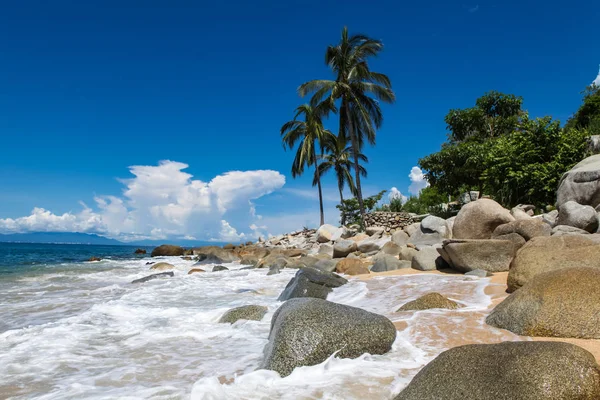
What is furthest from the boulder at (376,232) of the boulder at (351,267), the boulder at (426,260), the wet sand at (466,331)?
the wet sand at (466,331)

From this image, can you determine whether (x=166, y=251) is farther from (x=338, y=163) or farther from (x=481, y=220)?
(x=481, y=220)

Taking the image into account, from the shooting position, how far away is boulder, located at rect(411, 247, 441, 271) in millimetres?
9945

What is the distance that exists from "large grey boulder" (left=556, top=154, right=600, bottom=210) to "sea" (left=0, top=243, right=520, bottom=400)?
6989 mm

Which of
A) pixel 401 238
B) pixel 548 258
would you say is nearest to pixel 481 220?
pixel 401 238

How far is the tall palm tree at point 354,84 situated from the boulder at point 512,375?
20.8 m

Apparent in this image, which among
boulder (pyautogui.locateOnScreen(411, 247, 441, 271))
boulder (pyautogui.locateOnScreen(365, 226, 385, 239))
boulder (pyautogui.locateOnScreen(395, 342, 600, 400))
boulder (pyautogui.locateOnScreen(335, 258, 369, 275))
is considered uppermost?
boulder (pyautogui.locateOnScreen(365, 226, 385, 239))

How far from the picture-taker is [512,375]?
2.71 metres

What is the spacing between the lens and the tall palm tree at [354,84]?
2381cm

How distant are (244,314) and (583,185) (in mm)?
11852

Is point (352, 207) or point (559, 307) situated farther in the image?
point (352, 207)

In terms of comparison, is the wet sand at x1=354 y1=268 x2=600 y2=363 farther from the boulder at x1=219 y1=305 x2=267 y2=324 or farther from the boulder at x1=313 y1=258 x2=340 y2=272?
the boulder at x1=313 y1=258 x2=340 y2=272

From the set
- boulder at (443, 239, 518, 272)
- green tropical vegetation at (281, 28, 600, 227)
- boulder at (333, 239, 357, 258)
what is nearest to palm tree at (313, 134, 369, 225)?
green tropical vegetation at (281, 28, 600, 227)

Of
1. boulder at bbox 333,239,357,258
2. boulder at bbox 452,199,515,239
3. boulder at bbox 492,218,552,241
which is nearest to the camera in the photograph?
boulder at bbox 492,218,552,241

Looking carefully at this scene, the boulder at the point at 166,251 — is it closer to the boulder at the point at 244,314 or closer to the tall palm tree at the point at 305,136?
the tall palm tree at the point at 305,136
